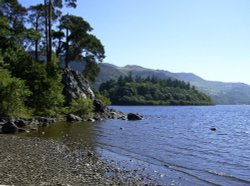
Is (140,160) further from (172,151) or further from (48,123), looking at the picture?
(48,123)

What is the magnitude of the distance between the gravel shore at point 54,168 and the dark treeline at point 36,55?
764 inches

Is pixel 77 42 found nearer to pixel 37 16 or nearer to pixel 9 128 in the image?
pixel 37 16

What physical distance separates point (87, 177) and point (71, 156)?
6313 millimetres

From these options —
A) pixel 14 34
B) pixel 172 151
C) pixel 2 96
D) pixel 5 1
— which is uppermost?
pixel 5 1

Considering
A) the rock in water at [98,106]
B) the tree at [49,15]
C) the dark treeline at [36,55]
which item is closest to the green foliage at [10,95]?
the dark treeline at [36,55]

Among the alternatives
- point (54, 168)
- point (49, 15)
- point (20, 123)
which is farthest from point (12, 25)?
point (54, 168)

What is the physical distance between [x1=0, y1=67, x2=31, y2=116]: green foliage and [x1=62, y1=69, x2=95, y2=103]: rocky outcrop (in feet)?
66.6

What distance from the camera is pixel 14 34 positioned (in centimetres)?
5416

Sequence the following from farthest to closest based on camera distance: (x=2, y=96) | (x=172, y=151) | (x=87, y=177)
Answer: (x=2, y=96) → (x=172, y=151) → (x=87, y=177)

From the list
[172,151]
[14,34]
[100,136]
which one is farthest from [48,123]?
[172,151]

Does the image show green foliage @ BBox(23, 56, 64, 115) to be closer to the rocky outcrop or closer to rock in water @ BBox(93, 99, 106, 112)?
the rocky outcrop

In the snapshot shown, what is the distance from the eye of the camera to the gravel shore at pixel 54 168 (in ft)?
53.5

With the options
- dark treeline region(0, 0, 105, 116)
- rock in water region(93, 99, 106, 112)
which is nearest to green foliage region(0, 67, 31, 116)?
dark treeline region(0, 0, 105, 116)

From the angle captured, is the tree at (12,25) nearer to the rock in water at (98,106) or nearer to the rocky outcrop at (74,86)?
the rocky outcrop at (74,86)
